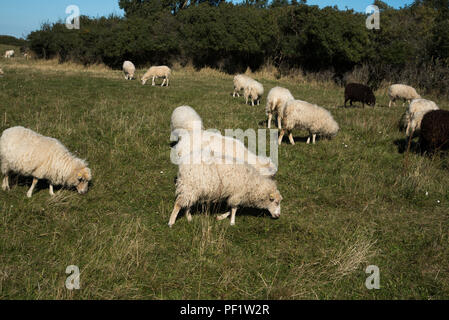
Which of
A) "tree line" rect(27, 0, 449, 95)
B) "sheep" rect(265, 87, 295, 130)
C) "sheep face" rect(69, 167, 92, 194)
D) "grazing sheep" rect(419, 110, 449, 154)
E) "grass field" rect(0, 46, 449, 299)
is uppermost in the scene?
"tree line" rect(27, 0, 449, 95)

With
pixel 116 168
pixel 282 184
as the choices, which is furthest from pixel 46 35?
pixel 282 184

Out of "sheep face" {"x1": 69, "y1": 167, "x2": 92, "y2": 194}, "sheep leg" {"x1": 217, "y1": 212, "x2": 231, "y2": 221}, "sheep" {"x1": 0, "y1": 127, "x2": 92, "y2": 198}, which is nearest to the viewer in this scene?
"sheep leg" {"x1": 217, "y1": 212, "x2": 231, "y2": 221}

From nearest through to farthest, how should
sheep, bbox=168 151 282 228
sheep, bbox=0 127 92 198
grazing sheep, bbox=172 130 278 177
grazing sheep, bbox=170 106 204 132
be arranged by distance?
sheep, bbox=168 151 282 228 → sheep, bbox=0 127 92 198 → grazing sheep, bbox=172 130 278 177 → grazing sheep, bbox=170 106 204 132

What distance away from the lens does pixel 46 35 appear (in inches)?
1215

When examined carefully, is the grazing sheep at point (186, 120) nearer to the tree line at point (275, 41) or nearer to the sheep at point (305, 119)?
the sheep at point (305, 119)

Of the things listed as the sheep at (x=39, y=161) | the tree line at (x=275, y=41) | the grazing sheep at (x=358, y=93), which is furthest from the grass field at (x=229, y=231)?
the tree line at (x=275, y=41)

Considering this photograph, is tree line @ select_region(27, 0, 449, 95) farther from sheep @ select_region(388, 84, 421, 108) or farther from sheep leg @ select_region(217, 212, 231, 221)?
sheep leg @ select_region(217, 212, 231, 221)

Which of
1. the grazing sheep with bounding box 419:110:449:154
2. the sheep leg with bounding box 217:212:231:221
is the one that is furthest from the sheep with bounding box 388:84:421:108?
the sheep leg with bounding box 217:212:231:221

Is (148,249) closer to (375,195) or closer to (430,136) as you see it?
(375,195)

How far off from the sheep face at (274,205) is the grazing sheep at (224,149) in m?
0.52

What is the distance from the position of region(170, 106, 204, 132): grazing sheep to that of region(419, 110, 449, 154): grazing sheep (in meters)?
6.08

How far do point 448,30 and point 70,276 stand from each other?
2589cm

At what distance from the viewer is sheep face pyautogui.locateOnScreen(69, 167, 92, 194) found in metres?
5.77

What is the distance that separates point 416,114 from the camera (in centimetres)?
941
